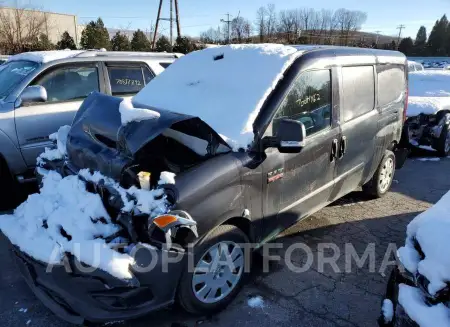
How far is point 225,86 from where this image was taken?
3252 mm

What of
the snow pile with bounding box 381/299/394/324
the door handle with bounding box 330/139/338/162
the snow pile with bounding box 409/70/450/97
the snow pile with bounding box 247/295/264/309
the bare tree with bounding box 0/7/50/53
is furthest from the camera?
the bare tree with bounding box 0/7/50/53

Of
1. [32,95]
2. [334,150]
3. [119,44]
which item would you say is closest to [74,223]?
[334,150]

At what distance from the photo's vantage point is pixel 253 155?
281 centimetres

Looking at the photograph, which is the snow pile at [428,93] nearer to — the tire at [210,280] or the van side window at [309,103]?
the van side window at [309,103]

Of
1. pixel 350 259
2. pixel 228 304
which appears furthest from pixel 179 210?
pixel 350 259

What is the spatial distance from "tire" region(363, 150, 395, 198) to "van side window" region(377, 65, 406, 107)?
73 cm

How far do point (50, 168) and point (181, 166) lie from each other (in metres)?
1.37

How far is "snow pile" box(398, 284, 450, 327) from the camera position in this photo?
174 cm

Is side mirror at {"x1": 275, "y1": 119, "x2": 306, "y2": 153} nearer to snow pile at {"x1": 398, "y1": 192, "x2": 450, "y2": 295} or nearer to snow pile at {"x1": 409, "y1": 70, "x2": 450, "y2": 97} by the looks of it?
snow pile at {"x1": 398, "y1": 192, "x2": 450, "y2": 295}

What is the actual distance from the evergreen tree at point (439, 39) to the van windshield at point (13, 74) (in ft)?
214

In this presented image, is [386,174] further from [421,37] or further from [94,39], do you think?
[421,37]

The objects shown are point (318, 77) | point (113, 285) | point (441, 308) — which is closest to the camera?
point (441, 308)

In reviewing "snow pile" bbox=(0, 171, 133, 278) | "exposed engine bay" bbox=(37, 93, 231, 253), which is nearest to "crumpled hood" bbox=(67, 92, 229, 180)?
"exposed engine bay" bbox=(37, 93, 231, 253)

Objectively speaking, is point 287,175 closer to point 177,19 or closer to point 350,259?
point 350,259
